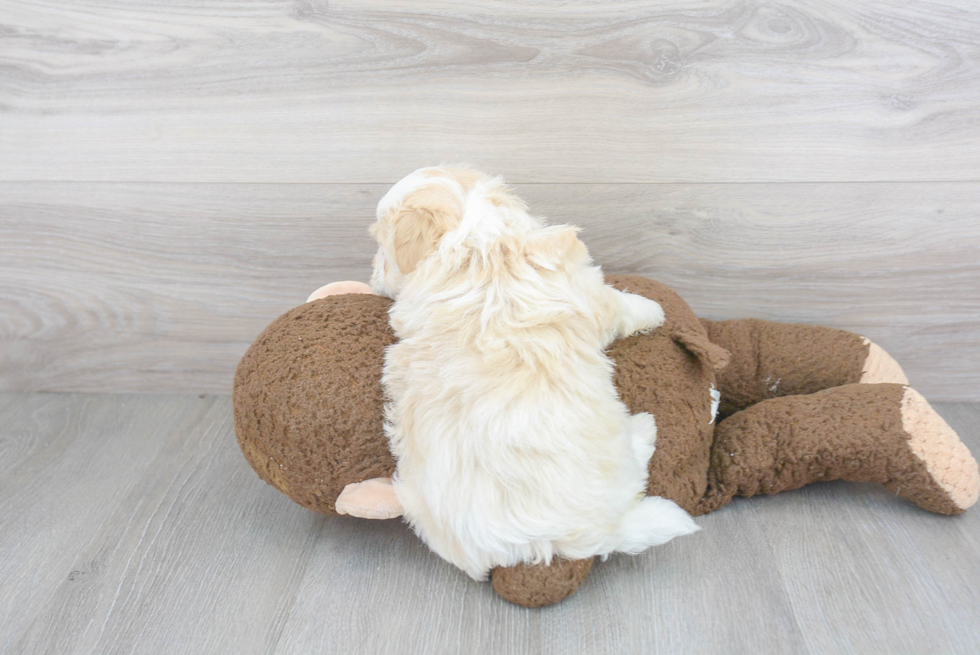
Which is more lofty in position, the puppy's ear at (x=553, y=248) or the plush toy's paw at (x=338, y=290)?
the puppy's ear at (x=553, y=248)

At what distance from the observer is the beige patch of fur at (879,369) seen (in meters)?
0.92

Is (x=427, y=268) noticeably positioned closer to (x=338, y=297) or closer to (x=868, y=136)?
(x=338, y=297)

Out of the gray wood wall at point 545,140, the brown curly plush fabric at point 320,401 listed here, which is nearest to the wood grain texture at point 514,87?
the gray wood wall at point 545,140

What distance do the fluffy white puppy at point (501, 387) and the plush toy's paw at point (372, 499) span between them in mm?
29

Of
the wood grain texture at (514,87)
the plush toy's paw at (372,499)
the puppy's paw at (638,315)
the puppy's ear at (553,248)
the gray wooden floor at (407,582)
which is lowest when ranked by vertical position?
the gray wooden floor at (407,582)

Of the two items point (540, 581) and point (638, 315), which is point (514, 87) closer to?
point (638, 315)

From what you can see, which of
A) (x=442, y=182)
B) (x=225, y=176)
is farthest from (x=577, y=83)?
(x=225, y=176)

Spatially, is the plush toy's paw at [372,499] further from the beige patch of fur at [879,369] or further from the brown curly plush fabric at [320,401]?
the beige patch of fur at [879,369]

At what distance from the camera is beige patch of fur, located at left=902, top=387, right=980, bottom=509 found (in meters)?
0.81

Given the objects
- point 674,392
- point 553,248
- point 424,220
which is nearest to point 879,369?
point 674,392

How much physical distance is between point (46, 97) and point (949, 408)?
1365 mm

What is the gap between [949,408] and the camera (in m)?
1.08

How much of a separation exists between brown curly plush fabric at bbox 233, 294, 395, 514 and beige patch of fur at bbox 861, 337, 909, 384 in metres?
0.60

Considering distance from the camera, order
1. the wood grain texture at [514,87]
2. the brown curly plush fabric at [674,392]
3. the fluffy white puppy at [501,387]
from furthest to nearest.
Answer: the wood grain texture at [514,87] < the brown curly plush fabric at [674,392] < the fluffy white puppy at [501,387]
